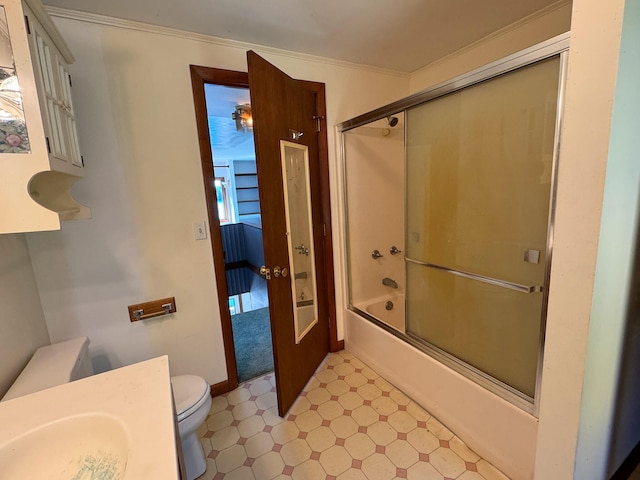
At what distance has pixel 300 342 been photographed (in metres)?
1.99

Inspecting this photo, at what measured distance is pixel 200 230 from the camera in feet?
6.03

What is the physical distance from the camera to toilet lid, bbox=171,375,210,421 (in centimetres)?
136

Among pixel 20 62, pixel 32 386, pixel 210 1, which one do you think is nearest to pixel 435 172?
pixel 210 1

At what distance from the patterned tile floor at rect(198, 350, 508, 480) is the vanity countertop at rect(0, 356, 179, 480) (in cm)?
87

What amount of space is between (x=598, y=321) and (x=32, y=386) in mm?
1946

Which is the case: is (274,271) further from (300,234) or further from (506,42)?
(506,42)

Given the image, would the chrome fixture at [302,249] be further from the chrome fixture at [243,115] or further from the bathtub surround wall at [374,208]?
the chrome fixture at [243,115]

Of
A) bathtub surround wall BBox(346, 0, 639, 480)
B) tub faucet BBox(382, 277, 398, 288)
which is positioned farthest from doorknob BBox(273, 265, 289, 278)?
bathtub surround wall BBox(346, 0, 639, 480)

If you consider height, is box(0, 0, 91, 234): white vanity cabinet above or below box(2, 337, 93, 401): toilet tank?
above

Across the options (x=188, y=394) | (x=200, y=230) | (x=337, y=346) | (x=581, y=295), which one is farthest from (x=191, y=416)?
(x=581, y=295)

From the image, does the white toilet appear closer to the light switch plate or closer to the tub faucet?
the light switch plate

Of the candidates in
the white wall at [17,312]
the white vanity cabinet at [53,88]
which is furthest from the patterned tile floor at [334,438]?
the white vanity cabinet at [53,88]

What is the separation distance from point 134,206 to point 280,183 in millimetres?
826

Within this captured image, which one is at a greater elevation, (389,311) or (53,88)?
(53,88)
